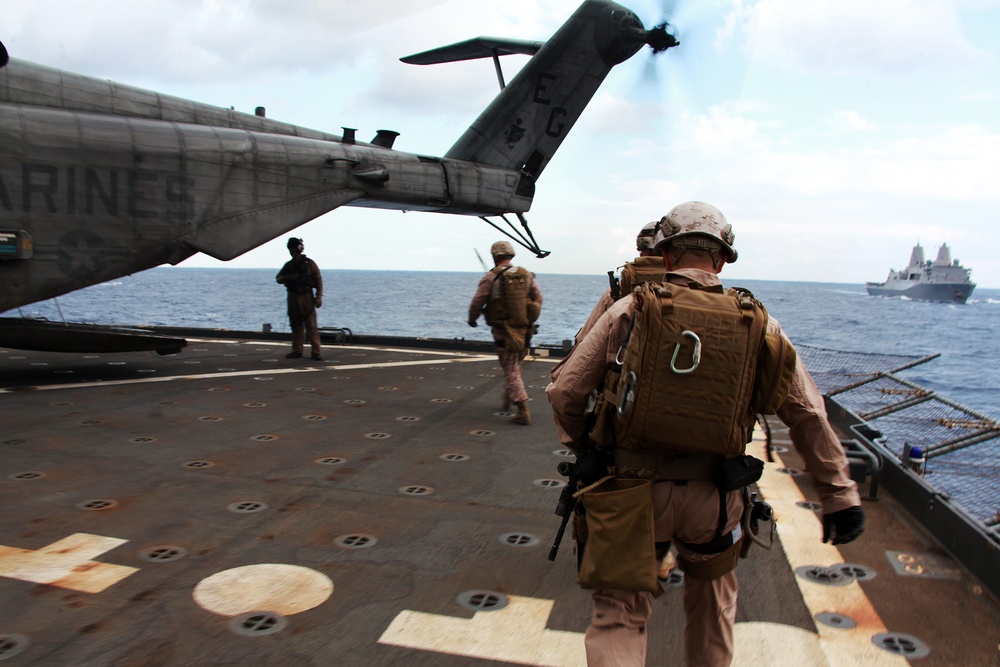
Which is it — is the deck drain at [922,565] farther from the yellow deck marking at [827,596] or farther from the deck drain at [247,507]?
the deck drain at [247,507]

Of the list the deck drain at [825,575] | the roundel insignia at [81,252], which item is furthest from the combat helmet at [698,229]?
the roundel insignia at [81,252]

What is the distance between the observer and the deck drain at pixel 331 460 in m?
5.29

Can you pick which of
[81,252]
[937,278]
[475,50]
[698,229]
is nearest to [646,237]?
[698,229]

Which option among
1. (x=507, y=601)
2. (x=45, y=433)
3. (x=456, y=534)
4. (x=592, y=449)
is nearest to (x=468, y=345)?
(x=45, y=433)

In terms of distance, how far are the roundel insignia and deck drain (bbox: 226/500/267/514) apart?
5227 millimetres

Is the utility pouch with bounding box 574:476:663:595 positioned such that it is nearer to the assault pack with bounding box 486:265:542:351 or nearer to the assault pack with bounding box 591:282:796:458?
the assault pack with bounding box 591:282:796:458

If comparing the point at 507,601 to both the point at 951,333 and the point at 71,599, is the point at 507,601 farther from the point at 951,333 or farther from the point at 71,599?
the point at 951,333

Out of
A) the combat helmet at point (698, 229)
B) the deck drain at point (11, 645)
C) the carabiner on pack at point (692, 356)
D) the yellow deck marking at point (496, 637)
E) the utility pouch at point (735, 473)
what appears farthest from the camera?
the yellow deck marking at point (496, 637)

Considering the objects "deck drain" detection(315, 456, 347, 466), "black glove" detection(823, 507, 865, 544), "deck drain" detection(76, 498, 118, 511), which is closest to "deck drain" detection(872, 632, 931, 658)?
"black glove" detection(823, 507, 865, 544)

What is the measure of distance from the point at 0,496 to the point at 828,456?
185 inches

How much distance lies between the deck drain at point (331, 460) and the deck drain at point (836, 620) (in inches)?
137

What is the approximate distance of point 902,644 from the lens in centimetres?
288

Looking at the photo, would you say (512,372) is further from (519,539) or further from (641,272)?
(641,272)

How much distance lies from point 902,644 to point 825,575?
66cm
